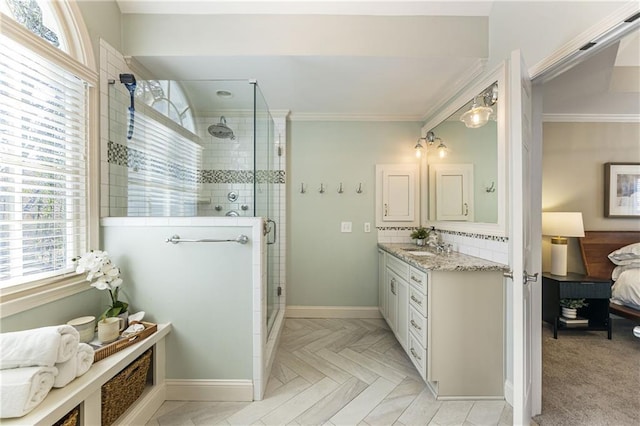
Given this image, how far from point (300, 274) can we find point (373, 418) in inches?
67.3

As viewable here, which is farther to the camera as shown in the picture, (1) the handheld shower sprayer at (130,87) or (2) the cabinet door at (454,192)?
(2) the cabinet door at (454,192)

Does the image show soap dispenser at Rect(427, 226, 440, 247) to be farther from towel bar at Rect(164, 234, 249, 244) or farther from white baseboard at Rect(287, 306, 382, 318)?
towel bar at Rect(164, 234, 249, 244)

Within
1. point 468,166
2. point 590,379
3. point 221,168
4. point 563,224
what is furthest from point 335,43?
point 590,379

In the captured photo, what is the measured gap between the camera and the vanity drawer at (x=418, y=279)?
1.80 metres

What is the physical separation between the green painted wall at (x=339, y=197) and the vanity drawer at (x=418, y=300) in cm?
108

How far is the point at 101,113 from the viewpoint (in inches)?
70.1

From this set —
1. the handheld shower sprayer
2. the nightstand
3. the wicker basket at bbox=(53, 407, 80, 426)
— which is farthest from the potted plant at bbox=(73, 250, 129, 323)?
the nightstand

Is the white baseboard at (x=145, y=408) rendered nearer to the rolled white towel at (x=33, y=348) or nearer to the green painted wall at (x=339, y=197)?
the rolled white towel at (x=33, y=348)

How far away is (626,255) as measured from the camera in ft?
9.19

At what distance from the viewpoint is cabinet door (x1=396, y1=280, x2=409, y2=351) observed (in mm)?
2097

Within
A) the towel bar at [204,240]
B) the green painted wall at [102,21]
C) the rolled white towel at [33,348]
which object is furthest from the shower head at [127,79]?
the rolled white towel at [33,348]

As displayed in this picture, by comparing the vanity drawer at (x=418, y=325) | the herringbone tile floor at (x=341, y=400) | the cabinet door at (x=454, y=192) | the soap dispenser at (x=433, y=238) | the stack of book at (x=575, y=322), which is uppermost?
the cabinet door at (x=454, y=192)

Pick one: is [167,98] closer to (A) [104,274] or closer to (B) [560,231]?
(A) [104,274]

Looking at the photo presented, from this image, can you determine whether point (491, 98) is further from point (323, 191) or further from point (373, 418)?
point (373, 418)
